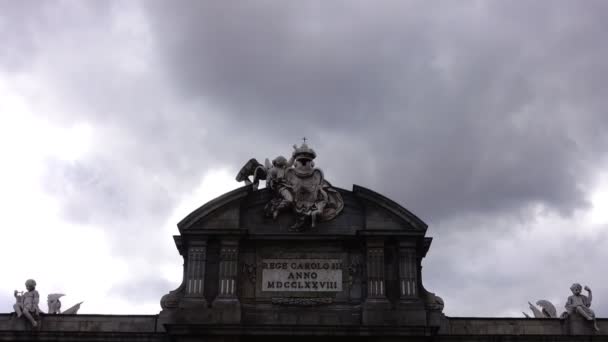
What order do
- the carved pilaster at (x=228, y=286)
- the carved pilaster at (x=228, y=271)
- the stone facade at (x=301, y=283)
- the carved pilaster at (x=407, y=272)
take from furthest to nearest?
→ the carved pilaster at (x=407, y=272), the carved pilaster at (x=228, y=271), the stone facade at (x=301, y=283), the carved pilaster at (x=228, y=286)

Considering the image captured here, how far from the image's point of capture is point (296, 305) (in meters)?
29.7

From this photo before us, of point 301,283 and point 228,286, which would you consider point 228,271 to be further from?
point 301,283

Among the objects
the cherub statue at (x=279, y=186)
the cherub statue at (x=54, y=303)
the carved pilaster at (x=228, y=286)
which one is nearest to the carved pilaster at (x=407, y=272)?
the cherub statue at (x=279, y=186)

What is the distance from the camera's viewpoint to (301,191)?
31.0 m

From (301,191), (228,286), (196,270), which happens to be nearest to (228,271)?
(228,286)

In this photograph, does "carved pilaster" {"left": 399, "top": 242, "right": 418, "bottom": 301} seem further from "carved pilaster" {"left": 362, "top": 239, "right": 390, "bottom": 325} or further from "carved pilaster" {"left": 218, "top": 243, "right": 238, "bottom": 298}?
"carved pilaster" {"left": 218, "top": 243, "right": 238, "bottom": 298}

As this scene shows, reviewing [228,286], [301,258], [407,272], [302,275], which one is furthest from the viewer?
[301,258]

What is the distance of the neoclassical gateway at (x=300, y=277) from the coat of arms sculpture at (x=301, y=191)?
38mm

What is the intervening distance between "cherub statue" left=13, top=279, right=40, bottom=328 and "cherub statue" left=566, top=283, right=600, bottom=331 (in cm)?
1968

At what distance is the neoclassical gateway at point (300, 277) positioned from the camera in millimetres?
29594

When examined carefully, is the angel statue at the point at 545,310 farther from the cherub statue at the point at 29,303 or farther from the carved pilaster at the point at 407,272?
the cherub statue at the point at 29,303

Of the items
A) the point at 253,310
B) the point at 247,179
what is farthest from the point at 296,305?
the point at 247,179

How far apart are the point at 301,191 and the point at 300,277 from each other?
320 cm

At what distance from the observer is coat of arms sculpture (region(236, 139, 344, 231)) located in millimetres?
30703
